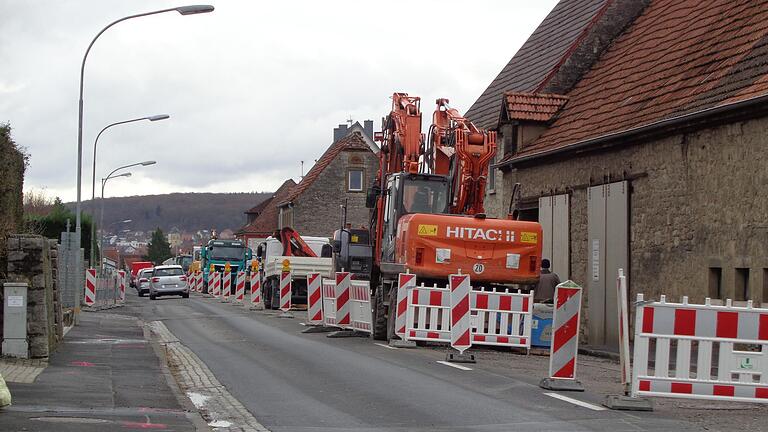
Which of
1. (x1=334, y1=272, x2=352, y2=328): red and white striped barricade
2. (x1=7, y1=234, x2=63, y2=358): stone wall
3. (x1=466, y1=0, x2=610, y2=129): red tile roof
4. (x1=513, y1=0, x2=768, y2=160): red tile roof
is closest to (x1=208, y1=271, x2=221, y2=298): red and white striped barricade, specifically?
(x1=466, y1=0, x2=610, y2=129): red tile roof

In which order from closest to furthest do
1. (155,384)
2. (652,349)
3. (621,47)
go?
(652,349)
(155,384)
(621,47)

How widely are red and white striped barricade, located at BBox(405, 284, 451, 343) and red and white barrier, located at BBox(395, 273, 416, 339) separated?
0.20 m

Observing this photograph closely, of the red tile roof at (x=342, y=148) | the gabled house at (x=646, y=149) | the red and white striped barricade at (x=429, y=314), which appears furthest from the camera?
the red tile roof at (x=342, y=148)

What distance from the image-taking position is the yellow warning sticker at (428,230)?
2131cm

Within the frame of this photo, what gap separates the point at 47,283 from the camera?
17984 mm

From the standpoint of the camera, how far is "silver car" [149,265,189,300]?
59094 mm

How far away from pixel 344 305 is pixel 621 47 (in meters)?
11.7

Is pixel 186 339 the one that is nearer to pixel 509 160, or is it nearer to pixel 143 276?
pixel 509 160

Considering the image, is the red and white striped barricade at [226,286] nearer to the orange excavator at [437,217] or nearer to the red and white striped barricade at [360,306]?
the orange excavator at [437,217]

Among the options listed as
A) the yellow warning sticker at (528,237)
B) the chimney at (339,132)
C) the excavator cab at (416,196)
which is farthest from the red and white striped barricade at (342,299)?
the chimney at (339,132)

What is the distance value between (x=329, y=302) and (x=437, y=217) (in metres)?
4.92

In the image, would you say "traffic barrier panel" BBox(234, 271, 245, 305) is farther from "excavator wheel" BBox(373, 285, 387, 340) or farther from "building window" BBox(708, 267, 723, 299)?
"building window" BBox(708, 267, 723, 299)

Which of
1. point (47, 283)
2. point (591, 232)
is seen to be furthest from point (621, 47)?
point (47, 283)

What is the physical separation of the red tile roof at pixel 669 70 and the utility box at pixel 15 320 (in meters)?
12.1
